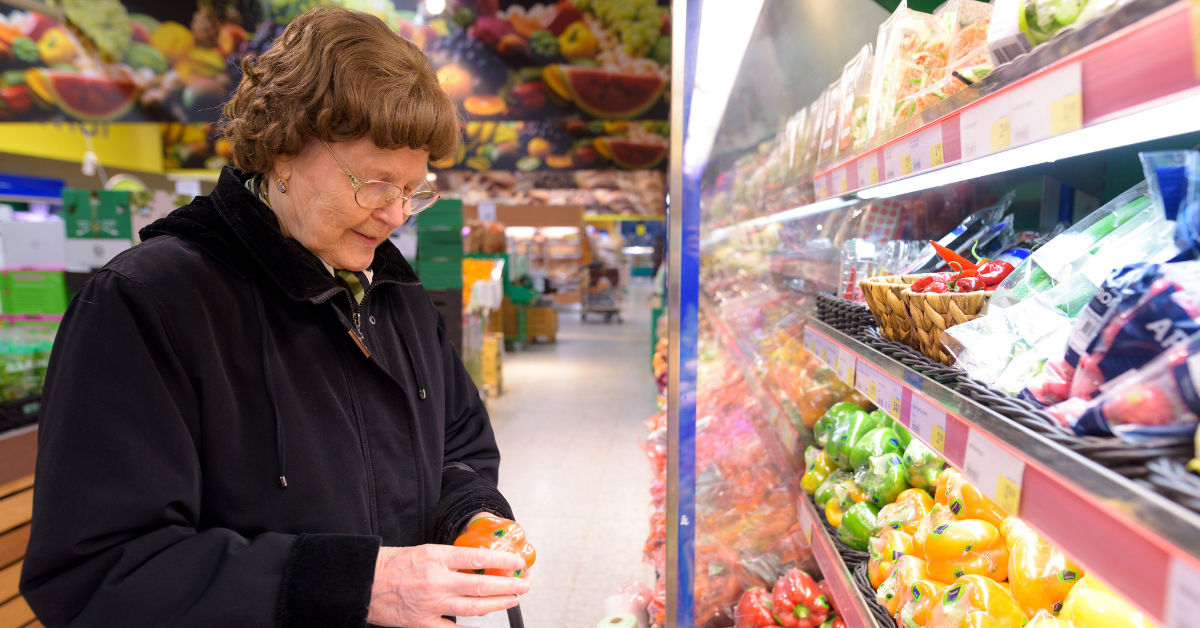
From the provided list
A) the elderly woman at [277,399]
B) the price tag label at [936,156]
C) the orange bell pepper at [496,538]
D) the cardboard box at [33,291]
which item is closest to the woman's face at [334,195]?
the elderly woman at [277,399]

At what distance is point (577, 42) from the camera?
17.8 ft

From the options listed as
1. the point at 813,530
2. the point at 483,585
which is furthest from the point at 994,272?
the point at 483,585

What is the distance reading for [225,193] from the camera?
3.12ft

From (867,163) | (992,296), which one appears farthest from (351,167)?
(992,296)

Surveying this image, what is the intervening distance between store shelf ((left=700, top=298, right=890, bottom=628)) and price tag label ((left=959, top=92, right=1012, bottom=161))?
741 millimetres

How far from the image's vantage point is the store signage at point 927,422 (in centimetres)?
73

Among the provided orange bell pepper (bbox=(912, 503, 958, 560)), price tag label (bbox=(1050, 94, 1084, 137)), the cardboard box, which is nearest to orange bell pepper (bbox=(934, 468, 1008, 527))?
orange bell pepper (bbox=(912, 503, 958, 560))

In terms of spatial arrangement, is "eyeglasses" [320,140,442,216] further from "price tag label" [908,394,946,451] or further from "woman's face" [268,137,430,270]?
"price tag label" [908,394,946,451]

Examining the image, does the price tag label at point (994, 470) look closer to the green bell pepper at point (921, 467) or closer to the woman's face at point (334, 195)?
the green bell pepper at point (921, 467)

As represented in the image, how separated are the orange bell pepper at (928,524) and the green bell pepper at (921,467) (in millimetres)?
156

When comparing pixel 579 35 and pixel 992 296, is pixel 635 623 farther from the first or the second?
pixel 579 35

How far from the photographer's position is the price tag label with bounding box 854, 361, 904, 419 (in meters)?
0.86

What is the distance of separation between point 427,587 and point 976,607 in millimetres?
742

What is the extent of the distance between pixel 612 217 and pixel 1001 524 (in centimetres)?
2577
